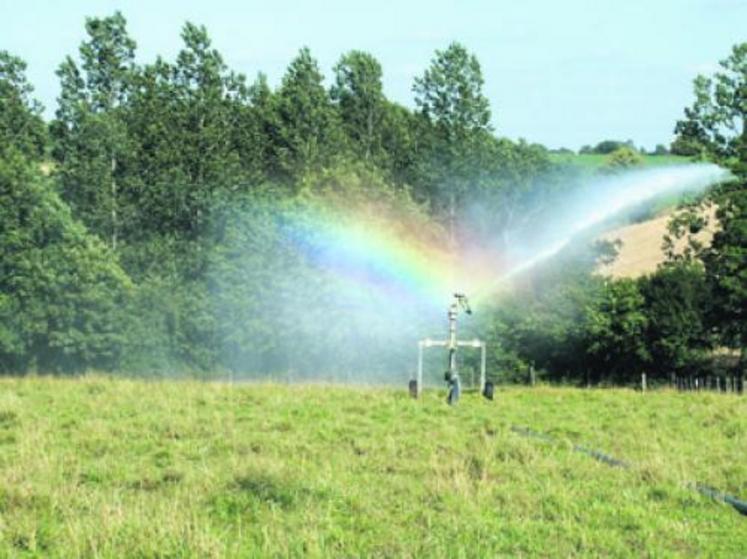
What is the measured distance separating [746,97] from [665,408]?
140 ft

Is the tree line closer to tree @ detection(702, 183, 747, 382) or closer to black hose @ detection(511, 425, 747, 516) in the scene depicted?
tree @ detection(702, 183, 747, 382)

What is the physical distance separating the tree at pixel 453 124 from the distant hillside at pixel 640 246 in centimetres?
1360

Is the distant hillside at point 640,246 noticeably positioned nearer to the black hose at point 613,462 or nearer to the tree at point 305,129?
the tree at point 305,129

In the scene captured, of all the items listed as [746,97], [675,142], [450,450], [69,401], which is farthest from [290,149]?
[450,450]

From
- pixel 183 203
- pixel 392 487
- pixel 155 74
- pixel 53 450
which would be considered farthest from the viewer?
pixel 155 74

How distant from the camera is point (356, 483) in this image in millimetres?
15188

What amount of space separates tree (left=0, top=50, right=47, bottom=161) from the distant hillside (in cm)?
4569

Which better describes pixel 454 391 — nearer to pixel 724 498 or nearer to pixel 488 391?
pixel 488 391

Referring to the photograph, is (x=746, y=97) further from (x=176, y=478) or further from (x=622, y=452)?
(x=176, y=478)

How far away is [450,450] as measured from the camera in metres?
18.7

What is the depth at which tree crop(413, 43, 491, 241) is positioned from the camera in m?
77.9

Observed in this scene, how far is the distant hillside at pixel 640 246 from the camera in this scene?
86125 millimetres

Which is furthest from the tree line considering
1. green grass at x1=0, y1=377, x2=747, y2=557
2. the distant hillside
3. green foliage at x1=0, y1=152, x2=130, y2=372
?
green grass at x1=0, y1=377, x2=747, y2=557

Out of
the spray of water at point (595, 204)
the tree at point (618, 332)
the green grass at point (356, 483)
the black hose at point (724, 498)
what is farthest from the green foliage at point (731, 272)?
the black hose at point (724, 498)
